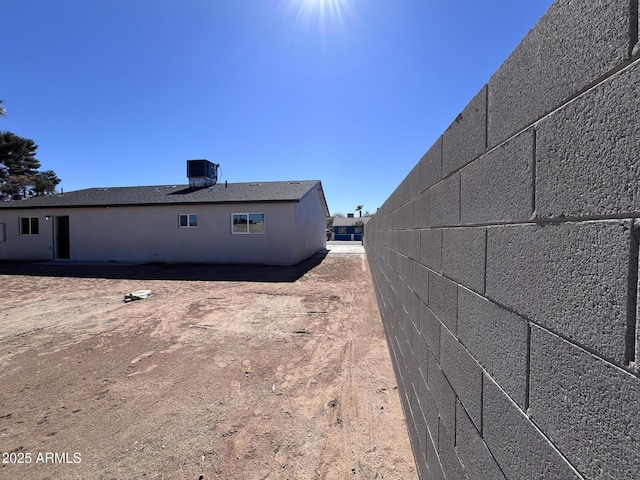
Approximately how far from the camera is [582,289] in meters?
0.71

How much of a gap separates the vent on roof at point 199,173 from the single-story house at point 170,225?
0.48 metres

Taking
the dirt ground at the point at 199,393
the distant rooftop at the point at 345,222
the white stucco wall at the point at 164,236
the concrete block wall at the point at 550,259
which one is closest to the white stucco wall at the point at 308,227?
the white stucco wall at the point at 164,236

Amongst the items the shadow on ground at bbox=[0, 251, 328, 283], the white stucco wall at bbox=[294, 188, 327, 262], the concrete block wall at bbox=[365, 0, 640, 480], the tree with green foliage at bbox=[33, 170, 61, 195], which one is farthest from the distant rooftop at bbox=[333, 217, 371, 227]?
the concrete block wall at bbox=[365, 0, 640, 480]

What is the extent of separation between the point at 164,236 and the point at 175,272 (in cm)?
424

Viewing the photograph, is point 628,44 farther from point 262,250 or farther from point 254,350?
point 262,250

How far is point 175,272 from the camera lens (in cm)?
1296

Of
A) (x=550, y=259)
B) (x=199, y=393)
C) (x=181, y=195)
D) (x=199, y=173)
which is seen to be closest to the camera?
(x=550, y=259)

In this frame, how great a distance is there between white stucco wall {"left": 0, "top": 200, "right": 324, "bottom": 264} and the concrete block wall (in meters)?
13.8

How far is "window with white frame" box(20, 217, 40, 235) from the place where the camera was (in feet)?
59.5

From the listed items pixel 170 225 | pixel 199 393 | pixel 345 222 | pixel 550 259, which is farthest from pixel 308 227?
pixel 345 222

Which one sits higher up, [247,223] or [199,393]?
[247,223]

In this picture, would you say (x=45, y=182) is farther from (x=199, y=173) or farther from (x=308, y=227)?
(x=308, y=227)

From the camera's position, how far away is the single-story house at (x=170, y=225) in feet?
49.9

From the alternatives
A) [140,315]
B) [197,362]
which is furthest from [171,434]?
[140,315]
